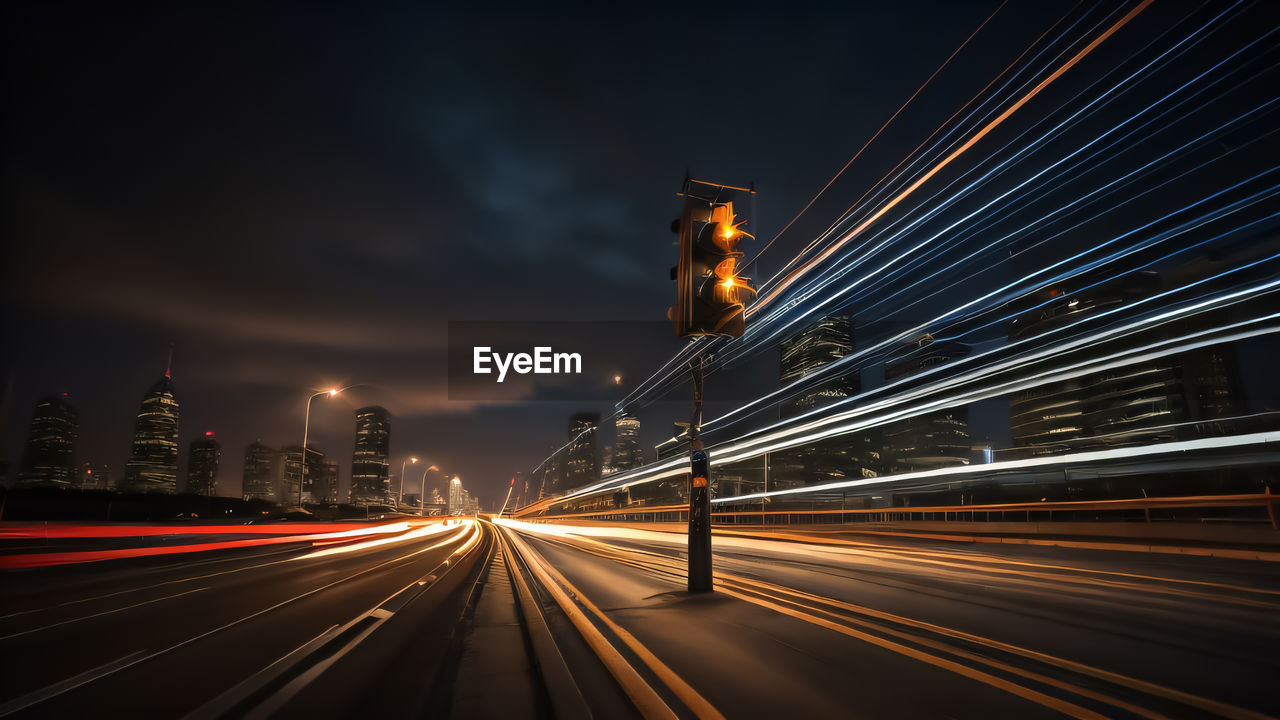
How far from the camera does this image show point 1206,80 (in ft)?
40.9

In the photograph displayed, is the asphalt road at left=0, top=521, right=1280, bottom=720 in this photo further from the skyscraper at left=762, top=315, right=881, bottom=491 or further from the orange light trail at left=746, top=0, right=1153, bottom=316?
the skyscraper at left=762, top=315, right=881, bottom=491

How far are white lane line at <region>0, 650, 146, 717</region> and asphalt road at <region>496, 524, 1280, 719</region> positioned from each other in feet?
16.5

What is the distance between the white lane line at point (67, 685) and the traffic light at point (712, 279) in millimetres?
7196

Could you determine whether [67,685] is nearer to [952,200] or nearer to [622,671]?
[622,671]

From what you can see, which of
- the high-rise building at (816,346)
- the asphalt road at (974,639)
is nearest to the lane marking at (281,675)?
the asphalt road at (974,639)

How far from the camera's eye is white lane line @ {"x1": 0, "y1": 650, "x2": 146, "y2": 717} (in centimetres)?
421

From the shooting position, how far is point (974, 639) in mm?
6012

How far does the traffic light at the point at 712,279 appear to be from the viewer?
8211 millimetres

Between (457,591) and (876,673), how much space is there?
885 cm

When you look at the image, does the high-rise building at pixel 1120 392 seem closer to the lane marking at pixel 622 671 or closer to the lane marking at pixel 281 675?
the lane marking at pixel 622 671

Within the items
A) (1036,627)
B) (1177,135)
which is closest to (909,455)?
(1177,135)

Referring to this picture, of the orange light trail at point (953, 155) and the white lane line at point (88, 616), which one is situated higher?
the orange light trail at point (953, 155)

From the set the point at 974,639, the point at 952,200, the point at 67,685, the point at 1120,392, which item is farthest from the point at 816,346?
the point at 67,685

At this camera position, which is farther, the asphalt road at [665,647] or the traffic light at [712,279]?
the traffic light at [712,279]
